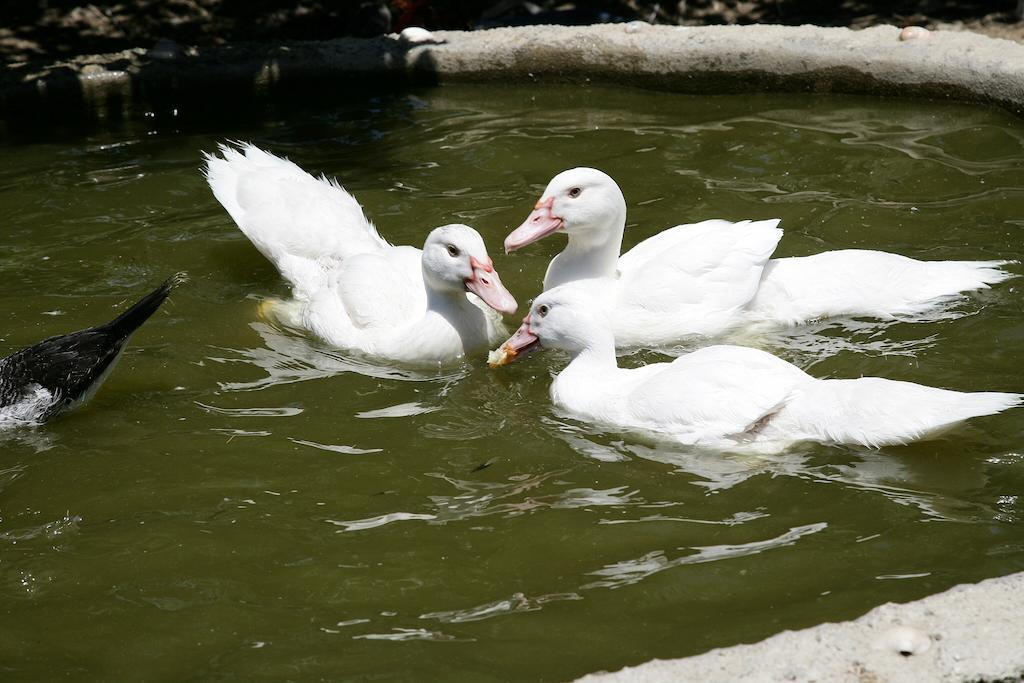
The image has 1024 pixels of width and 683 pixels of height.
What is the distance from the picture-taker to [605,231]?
19.8 feet

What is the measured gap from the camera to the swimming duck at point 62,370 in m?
5.15

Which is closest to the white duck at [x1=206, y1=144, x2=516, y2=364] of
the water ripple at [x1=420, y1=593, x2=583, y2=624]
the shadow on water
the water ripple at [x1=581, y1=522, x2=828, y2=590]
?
the water ripple at [x1=581, y1=522, x2=828, y2=590]

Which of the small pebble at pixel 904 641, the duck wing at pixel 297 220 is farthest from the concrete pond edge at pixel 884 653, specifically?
the duck wing at pixel 297 220

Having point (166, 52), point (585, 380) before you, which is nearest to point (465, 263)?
point (585, 380)

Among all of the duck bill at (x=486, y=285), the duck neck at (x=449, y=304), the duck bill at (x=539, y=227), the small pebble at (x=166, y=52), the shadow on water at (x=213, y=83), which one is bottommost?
the duck neck at (x=449, y=304)

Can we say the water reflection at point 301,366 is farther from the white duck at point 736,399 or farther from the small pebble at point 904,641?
the small pebble at point 904,641

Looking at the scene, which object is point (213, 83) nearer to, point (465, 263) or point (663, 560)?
point (465, 263)

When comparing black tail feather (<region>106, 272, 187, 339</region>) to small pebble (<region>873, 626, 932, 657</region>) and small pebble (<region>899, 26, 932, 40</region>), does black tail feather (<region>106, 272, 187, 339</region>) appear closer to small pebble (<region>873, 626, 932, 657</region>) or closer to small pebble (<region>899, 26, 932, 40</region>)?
small pebble (<region>873, 626, 932, 657</region>)

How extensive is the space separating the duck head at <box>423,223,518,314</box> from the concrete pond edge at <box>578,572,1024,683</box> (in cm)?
272

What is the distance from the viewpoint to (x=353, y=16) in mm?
11828

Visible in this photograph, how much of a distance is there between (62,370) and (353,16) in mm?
7456

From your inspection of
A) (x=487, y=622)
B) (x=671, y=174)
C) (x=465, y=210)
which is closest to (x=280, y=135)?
(x=465, y=210)

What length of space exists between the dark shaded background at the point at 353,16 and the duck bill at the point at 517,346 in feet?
17.2

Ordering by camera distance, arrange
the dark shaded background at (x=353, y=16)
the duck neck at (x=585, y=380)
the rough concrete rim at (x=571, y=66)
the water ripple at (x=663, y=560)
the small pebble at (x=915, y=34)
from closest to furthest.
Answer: the water ripple at (x=663, y=560) < the duck neck at (x=585, y=380) < the rough concrete rim at (x=571, y=66) < the small pebble at (x=915, y=34) < the dark shaded background at (x=353, y=16)
